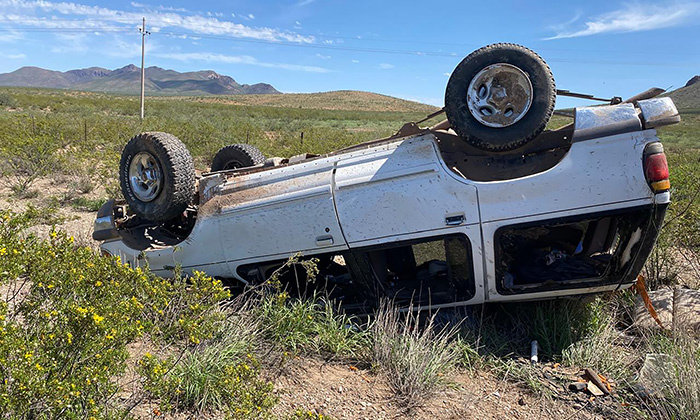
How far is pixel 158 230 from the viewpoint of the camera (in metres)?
5.14

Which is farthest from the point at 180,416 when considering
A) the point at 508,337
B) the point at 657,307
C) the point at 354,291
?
the point at 657,307

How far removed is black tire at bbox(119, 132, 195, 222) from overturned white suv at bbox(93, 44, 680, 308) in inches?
0.6

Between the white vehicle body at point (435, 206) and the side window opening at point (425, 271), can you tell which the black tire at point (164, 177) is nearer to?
the white vehicle body at point (435, 206)

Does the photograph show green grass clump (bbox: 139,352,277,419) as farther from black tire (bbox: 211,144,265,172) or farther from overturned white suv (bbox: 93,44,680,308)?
black tire (bbox: 211,144,265,172)

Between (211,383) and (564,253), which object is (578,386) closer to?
(564,253)

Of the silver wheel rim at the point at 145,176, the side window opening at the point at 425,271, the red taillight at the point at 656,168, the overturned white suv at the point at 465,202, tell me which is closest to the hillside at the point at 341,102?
the silver wheel rim at the point at 145,176

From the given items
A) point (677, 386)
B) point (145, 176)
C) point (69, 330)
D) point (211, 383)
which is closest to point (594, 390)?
point (677, 386)

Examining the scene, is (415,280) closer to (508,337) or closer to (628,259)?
(508,337)

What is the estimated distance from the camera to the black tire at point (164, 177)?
14.5 feet

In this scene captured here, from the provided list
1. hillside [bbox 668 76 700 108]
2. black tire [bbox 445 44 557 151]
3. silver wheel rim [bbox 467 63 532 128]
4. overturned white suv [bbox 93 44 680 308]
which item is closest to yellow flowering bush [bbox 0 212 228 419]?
overturned white suv [bbox 93 44 680 308]

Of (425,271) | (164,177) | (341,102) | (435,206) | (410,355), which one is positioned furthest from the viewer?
(341,102)

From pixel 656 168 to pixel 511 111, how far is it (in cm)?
103

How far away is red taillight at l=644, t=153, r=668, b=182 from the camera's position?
3.22 metres

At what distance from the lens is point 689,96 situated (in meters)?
87.8
